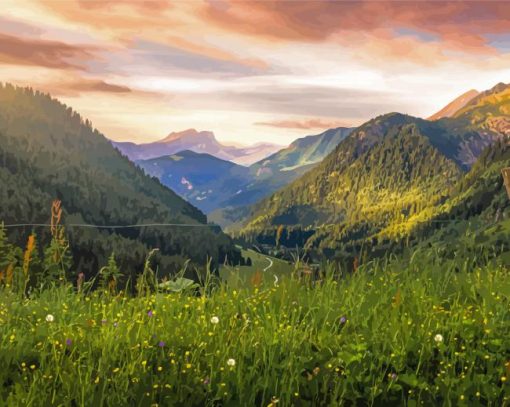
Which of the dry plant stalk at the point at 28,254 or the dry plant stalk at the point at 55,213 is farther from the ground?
the dry plant stalk at the point at 55,213

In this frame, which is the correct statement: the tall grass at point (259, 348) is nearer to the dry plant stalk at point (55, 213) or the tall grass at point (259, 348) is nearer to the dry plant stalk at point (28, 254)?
the dry plant stalk at point (28, 254)

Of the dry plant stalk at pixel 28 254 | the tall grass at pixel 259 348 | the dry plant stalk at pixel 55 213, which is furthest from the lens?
the dry plant stalk at pixel 55 213

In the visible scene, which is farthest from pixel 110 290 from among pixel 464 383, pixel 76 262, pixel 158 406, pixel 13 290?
pixel 76 262

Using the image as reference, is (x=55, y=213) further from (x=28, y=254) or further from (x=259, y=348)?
(x=259, y=348)

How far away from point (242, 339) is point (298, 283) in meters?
2.47

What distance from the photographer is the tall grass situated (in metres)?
5.85

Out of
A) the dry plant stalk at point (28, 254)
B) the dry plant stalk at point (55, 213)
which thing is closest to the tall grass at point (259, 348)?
the dry plant stalk at point (28, 254)

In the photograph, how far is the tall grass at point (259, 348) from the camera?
5.85m

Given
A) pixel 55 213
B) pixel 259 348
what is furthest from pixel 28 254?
pixel 259 348

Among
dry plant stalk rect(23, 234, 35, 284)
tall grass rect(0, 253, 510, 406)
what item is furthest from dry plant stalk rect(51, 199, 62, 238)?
tall grass rect(0, 253, 510, 406)

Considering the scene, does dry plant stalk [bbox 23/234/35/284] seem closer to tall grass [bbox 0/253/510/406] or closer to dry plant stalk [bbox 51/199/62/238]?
tall grass [bbox 0/253/510/406]

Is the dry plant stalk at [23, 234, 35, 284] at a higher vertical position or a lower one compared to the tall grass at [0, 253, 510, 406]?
higher

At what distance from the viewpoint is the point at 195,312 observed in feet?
25.3

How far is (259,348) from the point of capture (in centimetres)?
651
